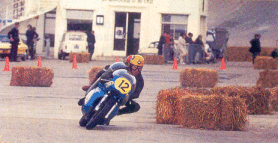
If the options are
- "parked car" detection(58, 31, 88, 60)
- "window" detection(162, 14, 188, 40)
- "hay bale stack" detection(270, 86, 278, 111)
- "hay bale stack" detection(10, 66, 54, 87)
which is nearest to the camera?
"hay bale stack" detection(270, 86, 278, 111)

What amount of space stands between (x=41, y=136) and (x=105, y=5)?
28279 mm

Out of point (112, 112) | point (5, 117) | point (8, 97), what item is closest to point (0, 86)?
point (8, 97)

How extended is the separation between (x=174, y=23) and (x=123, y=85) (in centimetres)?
2708

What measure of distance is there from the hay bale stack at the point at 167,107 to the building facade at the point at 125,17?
990 inches

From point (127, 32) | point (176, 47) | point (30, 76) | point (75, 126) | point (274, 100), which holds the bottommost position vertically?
point (75, 126)

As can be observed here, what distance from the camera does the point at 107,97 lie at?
352 inches

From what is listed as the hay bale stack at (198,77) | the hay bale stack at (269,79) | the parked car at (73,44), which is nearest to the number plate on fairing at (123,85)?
the hay bale stack at (198,77)

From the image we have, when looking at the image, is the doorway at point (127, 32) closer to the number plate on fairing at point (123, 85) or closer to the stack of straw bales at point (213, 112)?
the stack of straw bales at point (213, 112)

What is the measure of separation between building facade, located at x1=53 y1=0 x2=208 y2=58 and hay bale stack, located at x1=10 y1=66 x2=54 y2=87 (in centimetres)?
1903

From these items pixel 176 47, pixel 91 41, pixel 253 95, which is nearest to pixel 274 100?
pixel 253 95

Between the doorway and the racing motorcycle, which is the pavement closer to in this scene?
the racing motorcycle

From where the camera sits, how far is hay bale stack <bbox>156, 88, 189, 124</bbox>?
1005 centimetres

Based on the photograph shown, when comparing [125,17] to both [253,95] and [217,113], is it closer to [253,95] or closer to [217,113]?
[253,95]

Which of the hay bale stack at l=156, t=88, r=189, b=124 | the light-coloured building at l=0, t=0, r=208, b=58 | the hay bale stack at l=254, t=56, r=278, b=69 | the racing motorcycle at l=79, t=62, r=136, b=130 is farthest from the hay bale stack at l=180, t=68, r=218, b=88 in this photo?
the light-coloured building at l=0, t=0, r=208, b=58
